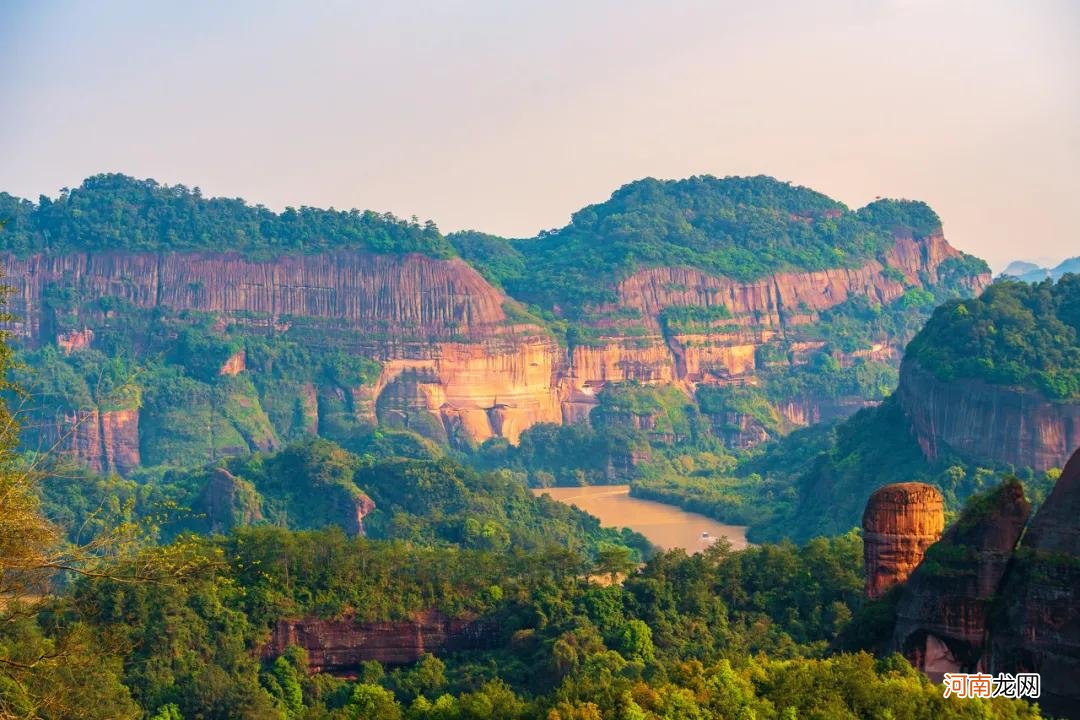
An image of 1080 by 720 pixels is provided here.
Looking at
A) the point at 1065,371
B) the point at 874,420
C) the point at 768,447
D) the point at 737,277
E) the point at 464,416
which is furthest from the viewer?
the point at 737,277

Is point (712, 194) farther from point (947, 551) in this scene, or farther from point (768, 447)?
point (947, 551)

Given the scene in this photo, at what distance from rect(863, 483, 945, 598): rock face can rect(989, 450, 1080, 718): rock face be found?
5.42 metres

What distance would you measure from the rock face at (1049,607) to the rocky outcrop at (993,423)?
165 ft

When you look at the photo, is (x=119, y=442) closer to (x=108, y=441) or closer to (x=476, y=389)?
(x=108, y=441)

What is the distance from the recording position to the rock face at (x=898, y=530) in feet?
123

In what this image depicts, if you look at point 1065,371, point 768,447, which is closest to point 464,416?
point 768,447

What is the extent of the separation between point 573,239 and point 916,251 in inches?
1410

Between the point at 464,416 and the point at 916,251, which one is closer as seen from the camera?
the point at 464,416

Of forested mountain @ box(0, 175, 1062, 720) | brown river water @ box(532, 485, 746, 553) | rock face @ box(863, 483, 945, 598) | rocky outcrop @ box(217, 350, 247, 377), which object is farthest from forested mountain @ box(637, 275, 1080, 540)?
rocky outcrop @ box(217, 350, 247, 377)

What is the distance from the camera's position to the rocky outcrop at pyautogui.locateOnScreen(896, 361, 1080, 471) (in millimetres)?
81625

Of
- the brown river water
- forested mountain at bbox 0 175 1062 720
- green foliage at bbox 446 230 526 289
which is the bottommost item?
the brown river water

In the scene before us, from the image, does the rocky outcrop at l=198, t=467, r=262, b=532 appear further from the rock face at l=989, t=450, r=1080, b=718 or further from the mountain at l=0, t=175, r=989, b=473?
the rock face at l=989, t=450, r=1080, b=718

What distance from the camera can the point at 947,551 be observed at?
33.1 meters

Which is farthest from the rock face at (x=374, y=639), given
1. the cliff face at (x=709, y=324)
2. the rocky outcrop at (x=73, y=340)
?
the cliff face at (x=709, y=324)
